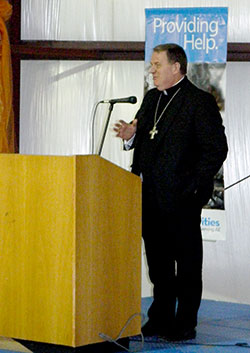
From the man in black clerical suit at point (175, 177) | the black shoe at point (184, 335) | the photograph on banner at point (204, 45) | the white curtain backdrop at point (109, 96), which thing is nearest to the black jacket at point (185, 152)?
the man in black clerical suit at point (175, 177)

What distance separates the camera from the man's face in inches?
133

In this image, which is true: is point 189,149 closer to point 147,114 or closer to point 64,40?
point 147,114

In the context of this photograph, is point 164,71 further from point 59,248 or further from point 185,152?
point 59,248

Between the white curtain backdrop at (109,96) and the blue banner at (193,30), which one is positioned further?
the white curtain backdrop at (109,96)

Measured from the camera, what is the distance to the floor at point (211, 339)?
10.2ft

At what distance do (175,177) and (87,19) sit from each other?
242cm

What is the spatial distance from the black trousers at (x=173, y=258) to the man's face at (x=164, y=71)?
557 mm

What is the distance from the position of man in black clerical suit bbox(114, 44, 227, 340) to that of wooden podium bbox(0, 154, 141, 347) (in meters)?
0.48

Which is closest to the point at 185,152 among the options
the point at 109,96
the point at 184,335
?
the point at 184,335

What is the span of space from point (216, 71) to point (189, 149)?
5.15 feet

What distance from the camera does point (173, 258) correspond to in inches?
135

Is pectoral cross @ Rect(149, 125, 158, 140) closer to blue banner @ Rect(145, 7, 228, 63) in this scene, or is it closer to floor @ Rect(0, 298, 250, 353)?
floor @ Rect(0, 298, 250, 353)

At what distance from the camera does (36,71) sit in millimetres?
5438

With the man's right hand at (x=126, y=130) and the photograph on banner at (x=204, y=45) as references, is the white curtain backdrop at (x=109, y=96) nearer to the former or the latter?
the photograph on banner at (x=204, y=45)
